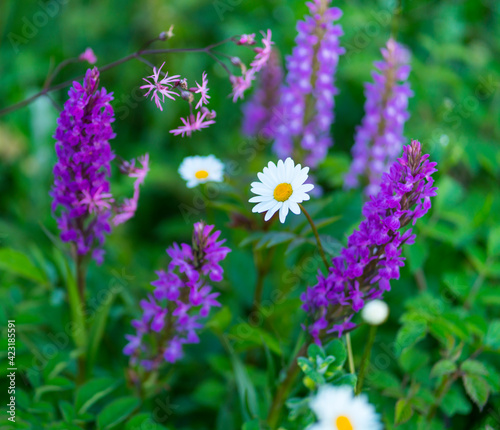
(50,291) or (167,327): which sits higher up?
(167,327)

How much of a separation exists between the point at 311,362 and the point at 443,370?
21.2 inches

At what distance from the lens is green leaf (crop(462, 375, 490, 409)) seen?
1736mm

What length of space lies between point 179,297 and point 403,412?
0.88 metres

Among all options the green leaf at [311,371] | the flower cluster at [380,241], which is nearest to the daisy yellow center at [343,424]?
the green leaf at [311,371]

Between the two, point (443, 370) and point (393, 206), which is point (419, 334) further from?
point (393, 206)

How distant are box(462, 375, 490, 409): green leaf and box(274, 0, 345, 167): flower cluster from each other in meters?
1.31

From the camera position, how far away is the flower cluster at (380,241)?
4.77 ft

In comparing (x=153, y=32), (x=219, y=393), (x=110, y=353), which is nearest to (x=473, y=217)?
(x=219, y=393)

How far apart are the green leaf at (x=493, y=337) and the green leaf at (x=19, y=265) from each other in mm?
1910

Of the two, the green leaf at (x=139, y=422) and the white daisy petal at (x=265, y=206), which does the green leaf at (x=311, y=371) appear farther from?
the green leaf at (x=139, y=422)

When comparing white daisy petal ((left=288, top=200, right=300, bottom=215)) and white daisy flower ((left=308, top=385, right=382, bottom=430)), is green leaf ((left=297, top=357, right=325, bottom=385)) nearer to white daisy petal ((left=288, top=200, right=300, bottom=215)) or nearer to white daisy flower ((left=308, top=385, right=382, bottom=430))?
white daisy flower ((left=308, top=385, right=382, bottom=430))

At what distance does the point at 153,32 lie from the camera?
13.7 ft

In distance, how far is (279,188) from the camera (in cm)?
154

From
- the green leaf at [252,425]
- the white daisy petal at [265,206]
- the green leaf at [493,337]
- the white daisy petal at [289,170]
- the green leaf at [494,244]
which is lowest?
the green leaf at [252,425]
